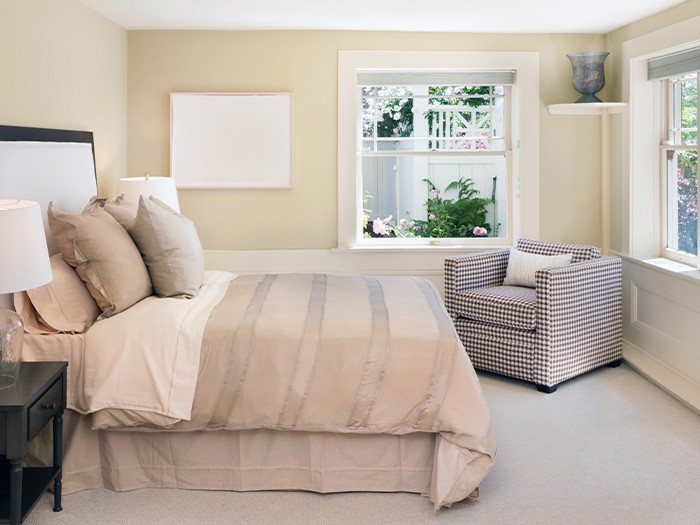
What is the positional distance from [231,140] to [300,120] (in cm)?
53

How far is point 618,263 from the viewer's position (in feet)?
16.8

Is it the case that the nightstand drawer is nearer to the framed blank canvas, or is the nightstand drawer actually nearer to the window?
the framed blank canvas

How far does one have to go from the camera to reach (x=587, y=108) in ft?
19.1

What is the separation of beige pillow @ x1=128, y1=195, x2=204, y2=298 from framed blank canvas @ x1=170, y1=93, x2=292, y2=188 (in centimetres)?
212

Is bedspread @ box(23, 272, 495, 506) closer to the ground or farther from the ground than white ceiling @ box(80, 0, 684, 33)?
closer to the ground

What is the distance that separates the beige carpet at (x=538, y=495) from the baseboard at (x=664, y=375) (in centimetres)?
24

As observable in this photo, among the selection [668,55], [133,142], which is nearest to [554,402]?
[668,55]

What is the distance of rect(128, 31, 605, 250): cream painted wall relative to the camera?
227 inches

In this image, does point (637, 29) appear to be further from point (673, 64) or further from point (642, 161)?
point (642, 161)

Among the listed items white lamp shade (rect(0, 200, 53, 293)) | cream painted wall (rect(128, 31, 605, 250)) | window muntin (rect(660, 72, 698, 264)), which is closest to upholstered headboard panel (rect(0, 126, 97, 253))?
white lamp shade (rect(0, 200, 53, 293))

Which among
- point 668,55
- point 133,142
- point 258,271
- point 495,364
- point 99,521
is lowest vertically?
point 99,521

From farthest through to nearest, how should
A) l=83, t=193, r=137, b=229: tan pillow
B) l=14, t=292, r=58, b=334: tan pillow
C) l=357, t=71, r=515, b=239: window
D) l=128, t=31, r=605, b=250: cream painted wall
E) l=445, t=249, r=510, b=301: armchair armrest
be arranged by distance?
l=357, t=71, r=515, b=239: window, l=128, t=31, r=605, b=250: cream painted wall, l=445, t=249, r=510, b=301: armchair armrest, l=83, t=193, r=137, b=229: tan pillow, l=14, t=292, r=58, b=334: tan pillow

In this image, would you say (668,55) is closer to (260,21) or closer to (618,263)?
(618,263)

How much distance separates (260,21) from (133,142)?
130 cm
